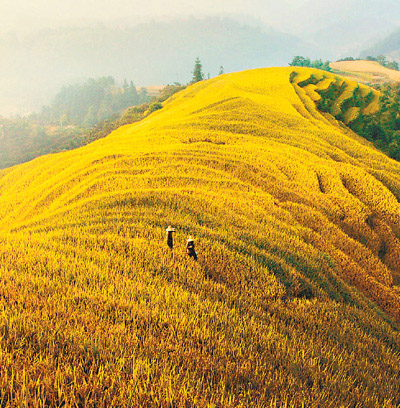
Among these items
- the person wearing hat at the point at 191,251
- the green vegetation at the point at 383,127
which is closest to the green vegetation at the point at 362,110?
the green vegetation at the point at 383,127

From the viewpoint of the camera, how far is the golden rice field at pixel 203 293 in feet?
7.06

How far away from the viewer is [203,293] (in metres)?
3.73

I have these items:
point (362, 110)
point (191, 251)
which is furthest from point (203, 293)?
point (362, 110)

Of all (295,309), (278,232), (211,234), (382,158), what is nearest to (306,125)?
(382,158)

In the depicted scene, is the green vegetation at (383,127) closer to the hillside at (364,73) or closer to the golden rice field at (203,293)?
the golden rice field at (203,293)

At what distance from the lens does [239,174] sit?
1042 centimetres

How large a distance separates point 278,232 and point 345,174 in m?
7.71

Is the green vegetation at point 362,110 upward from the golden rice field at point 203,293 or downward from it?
upward

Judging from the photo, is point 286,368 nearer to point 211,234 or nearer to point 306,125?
point 211,234

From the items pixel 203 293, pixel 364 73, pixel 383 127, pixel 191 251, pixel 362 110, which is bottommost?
pixel 203 293

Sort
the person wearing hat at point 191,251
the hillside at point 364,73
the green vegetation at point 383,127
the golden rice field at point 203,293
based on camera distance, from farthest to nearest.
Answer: the hillside at point 364,73, the green vegetation at point 383,127, the person wearing hat at point 191,251, the golden rice field at point 203,293

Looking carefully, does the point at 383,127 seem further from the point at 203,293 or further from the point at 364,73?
the point at 364,73

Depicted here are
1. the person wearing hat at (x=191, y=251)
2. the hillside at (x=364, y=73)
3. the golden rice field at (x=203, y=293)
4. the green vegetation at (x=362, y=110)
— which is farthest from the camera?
the hillside at (x=364, y=73)

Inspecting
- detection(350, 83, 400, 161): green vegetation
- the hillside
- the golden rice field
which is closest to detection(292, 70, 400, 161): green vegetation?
detection(350, 83, 400, 161): green vegetation
